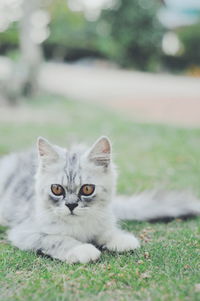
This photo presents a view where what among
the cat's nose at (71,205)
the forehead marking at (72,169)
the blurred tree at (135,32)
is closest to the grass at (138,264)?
the cat's nose at (71,205)

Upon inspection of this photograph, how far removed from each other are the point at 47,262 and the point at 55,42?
2870 cm

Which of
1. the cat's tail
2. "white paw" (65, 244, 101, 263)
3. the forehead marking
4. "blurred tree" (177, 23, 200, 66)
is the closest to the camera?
"white paw" (65, 244, 101, 263)

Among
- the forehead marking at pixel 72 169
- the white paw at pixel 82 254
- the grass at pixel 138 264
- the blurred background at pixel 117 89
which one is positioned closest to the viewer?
the grass at pixel 138 264

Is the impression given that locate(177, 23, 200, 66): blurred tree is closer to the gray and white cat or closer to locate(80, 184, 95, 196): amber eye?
the gray and white cat

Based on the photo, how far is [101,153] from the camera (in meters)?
3.68

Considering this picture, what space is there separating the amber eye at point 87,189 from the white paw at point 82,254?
1.30 feet

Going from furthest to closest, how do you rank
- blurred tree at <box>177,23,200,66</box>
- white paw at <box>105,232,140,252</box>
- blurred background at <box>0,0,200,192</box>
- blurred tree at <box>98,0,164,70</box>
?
1. blurred tree at <box>177,23,200,66</box>
2. blurred tree at <box>98,0,164,70</box>
3. blurred background at <box>0,0,200,192</box>
4. white paw at <box>105,232,140,252</box>

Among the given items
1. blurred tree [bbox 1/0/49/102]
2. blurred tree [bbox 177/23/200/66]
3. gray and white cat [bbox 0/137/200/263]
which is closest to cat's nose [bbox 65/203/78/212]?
gray and white cat [bbox 0/137/200/263]

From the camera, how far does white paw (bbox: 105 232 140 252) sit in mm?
3615

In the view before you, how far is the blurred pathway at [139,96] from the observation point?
1265cm

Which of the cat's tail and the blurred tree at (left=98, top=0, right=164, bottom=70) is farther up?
the blurred tree at (left=98, top=0, right=164, bottom=70)

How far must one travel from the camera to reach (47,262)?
3443 mm

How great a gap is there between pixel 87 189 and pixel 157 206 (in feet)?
4.33

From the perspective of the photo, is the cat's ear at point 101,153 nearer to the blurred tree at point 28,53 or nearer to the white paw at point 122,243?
the white paw at point 122,243
